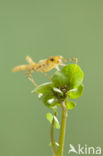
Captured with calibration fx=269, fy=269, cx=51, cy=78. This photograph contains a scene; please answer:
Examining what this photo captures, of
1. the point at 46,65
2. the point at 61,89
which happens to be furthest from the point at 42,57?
the point at 61,89

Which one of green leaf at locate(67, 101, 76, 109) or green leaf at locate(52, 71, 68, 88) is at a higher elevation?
green leaf at locate(52, 71, 68, 88)

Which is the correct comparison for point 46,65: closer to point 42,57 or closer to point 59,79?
point 59,79

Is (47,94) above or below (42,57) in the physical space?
below

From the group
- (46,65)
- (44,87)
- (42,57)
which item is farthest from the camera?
(42,57)

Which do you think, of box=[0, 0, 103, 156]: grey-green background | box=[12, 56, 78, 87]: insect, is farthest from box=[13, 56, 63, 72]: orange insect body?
box=[0, 0, 103, 156]: grey-green background

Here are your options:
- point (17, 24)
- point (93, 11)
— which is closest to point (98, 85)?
point (93, 11)

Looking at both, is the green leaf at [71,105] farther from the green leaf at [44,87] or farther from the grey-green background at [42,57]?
the grey-green background at [42,57]

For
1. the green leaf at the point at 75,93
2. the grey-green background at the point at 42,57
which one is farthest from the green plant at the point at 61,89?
the grey-green background at the point at 42,57

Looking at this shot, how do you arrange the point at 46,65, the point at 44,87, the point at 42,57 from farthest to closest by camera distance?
the point at 42,57 → the point at 46,65 → the point at 44,87

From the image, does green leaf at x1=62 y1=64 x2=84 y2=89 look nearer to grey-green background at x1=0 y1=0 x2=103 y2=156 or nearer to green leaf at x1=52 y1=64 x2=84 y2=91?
green leaf at x1=52 y1=64 x2=84 y2=91
